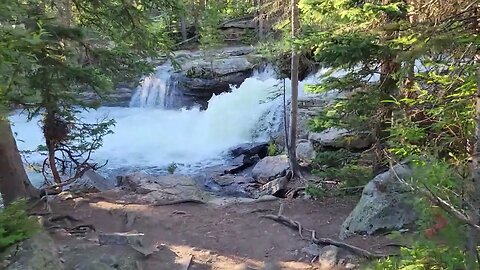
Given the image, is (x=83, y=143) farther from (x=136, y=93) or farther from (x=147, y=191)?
(x=136, y=93)

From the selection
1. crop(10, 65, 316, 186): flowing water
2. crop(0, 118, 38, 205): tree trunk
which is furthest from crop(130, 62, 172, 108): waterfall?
crop(0, 118, 38, 205): tree trunk

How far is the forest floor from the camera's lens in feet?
20.9

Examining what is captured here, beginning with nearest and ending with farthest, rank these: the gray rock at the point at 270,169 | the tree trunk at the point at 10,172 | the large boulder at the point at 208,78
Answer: the tree trunk at the point at 10,172, the gray rock at the point at 270,169, the large boulder at the point at 208,78

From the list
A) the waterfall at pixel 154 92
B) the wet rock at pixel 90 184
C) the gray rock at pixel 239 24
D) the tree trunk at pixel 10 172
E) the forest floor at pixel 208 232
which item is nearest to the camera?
the forest floor at pixel 208 232

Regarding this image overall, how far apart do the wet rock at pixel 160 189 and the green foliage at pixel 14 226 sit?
6.16 meters

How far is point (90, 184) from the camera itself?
37.7 ft

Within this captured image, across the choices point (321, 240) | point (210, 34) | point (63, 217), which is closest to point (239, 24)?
point (210, 34)

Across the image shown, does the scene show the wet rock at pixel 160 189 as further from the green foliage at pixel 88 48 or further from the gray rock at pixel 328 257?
the gray rock at pixel 328 257

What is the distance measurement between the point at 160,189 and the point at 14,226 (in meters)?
7.43

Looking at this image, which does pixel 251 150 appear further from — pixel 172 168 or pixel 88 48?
pixel 88 48

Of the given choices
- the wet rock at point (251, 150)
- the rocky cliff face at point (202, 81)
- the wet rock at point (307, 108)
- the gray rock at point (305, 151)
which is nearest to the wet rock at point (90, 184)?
the gray rock at point (305, 151)

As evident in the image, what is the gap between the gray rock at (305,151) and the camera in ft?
42.5

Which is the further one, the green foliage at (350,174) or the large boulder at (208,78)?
the large boulder at (208,78)

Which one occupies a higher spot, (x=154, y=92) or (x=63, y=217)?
(x=154, y=92)
